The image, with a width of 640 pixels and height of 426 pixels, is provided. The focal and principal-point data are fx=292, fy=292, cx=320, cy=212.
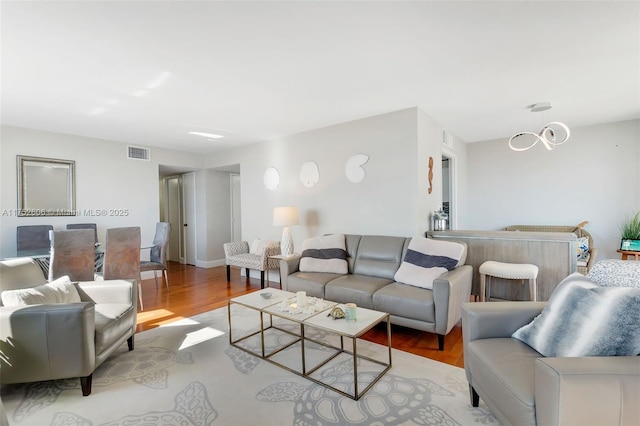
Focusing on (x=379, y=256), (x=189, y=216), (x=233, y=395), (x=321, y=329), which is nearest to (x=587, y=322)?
(x=321, y=329)

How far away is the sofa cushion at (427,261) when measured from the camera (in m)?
2.85

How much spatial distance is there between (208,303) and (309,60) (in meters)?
3.19

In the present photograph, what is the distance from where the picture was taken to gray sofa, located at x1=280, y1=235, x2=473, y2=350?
253 cm

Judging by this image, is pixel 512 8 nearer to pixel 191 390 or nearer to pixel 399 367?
pixel 399 367

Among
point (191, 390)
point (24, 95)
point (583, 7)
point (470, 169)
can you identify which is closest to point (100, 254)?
point (24, 95)

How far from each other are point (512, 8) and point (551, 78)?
1422 millimetres

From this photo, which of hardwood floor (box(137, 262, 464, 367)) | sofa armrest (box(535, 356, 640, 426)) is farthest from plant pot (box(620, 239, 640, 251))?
sofa armrest (box(535, 356, 640, 426))

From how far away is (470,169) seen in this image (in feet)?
19.2

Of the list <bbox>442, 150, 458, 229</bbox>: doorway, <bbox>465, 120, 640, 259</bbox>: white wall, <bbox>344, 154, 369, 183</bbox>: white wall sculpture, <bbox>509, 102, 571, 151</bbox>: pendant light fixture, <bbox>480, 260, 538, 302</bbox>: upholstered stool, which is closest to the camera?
<bbox>480, 260, 538, 302</bbox>: upholstered stool

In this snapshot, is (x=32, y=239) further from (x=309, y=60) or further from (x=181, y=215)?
(x=309, y=60)

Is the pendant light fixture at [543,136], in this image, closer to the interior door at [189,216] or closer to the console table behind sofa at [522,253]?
the console table behind sofa at [522,253]

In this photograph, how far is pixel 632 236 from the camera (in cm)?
410

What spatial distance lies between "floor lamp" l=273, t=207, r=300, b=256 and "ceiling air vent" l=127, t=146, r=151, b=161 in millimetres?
2922

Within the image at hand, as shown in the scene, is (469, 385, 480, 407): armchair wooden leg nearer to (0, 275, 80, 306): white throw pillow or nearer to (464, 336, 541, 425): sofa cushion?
(464, 336, 541, 425): sofa cushion
